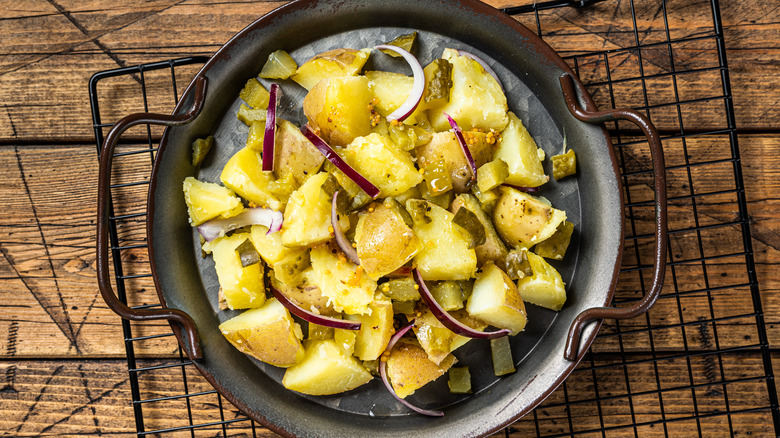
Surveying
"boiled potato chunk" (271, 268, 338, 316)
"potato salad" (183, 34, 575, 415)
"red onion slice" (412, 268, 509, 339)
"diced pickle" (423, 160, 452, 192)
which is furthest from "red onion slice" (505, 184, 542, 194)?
"boiled potato chunk" (271, 268, 338, 316)

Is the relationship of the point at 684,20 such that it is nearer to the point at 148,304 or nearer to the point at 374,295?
the point at 374,295

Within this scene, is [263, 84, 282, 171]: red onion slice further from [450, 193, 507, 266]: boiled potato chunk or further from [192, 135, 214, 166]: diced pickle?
[450, 193, 507, 266]: boiled potato chunk

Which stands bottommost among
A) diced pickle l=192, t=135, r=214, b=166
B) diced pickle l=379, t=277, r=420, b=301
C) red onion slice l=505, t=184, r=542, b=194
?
diced pickle l=379, t=277, r=420, b=301

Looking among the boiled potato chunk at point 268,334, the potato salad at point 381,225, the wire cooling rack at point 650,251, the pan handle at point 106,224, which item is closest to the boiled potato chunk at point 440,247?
the potato salad at point 381,225

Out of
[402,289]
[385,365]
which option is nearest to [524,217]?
[402,289]

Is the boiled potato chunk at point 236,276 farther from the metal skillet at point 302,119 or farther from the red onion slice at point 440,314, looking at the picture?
the red onion slice at point 440,314

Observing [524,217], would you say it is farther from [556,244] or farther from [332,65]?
[332,65]
